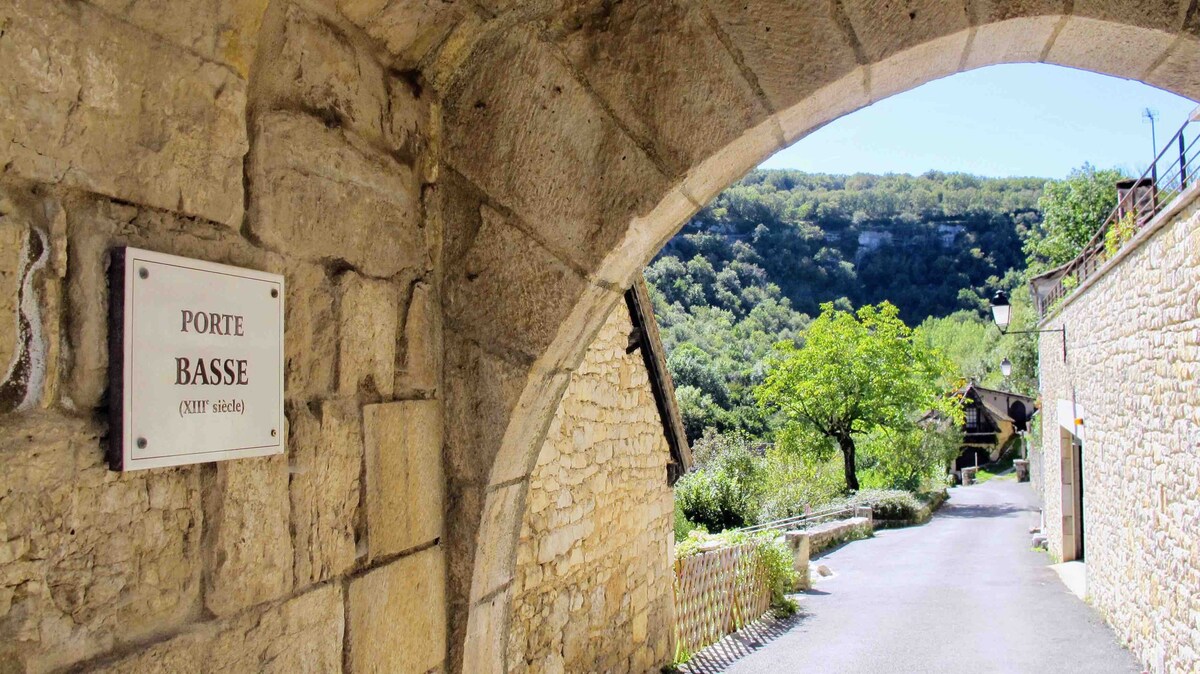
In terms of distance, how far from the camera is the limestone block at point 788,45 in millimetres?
1789

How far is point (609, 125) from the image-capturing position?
1.93 metres

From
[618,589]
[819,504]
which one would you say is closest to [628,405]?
[618,589]

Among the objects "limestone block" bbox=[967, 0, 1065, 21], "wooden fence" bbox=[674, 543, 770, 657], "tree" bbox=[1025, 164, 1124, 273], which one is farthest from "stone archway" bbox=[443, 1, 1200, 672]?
"tree" bbox=[1025, 164, 1124, 273]

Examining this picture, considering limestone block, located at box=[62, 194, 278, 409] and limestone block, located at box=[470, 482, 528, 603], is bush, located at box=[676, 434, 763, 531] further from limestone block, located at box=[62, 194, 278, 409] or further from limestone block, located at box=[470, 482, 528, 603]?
limestone block, located at box=[62, 194, 278, 409]

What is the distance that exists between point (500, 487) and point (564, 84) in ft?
3.07

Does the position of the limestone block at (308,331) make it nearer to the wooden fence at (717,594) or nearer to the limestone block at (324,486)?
the limestone block at (324,486)

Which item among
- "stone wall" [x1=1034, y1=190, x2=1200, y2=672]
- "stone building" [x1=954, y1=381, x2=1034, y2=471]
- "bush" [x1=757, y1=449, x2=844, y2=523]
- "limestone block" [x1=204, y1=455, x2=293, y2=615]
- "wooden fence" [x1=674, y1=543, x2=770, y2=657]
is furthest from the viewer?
"stone building" [x1=954, y1=381, x2=1034, y2=471]

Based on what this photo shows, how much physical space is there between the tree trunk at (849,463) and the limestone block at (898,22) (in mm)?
24906

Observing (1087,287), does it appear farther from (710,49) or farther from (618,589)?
(710,49)

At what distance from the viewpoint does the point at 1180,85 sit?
1745 millimetres

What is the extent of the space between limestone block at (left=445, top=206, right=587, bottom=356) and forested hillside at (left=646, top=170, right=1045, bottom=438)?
126ft

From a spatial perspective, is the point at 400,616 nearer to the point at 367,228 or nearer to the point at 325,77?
the point at 367,228

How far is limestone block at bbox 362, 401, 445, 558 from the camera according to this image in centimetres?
185

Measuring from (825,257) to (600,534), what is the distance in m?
69.9
